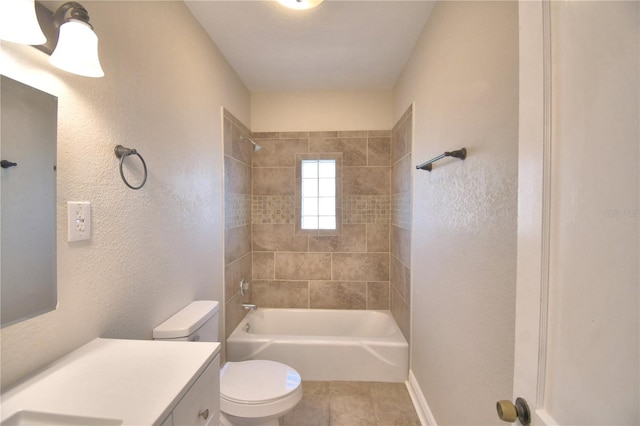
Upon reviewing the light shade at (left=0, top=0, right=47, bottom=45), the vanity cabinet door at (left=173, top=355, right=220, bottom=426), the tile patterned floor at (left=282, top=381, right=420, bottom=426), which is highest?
the light shade at (left=0, top=0, right=47, bottom=45)

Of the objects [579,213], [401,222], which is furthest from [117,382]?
[401,222]

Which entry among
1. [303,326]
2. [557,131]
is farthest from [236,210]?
[557,131]

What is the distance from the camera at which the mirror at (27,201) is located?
0.69m

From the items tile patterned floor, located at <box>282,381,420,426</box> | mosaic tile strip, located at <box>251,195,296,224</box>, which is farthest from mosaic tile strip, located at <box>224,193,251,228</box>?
tile patterned floor, located at <box>282,381,420,426</box>

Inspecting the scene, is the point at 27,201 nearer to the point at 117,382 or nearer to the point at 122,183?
the point at 122,183

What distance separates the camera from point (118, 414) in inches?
24.4

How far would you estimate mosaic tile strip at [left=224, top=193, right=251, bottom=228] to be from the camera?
2174 mm

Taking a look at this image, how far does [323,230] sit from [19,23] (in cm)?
239

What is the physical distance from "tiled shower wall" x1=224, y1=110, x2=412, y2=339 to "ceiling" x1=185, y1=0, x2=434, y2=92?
0.57m

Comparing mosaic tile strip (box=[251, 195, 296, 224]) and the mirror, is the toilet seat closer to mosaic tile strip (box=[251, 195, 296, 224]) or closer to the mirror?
the mirror

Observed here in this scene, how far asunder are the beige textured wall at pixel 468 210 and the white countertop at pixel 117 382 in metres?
1.04

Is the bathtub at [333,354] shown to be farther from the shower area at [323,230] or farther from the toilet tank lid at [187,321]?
the toilet tank lid at [187,321]

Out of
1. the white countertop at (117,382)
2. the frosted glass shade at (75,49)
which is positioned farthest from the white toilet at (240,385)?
the frosted glass shade at (75,49)

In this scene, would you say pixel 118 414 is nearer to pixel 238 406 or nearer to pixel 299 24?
pixel 238 406
